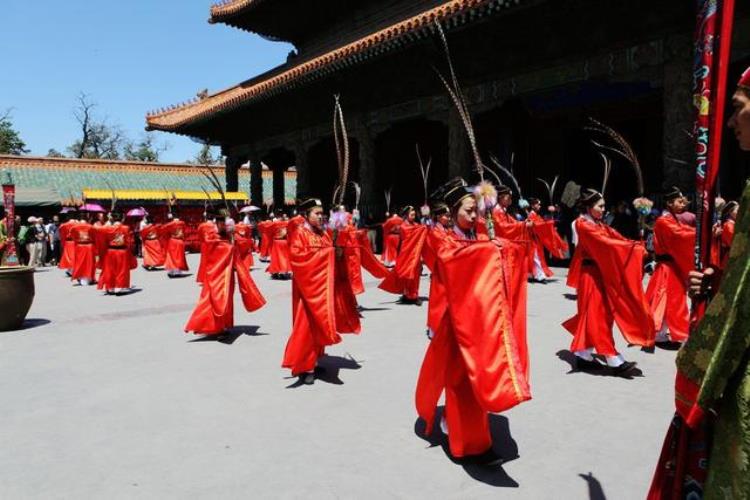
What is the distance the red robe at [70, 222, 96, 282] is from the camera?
474 inches

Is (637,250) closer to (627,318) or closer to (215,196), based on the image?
(627,318)

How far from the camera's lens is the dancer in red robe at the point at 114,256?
412 inches

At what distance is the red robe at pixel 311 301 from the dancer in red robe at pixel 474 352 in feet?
4.86

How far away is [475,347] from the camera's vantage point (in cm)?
285

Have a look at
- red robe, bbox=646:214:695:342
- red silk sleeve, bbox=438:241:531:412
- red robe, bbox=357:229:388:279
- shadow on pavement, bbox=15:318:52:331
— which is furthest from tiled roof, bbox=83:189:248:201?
red silk sleeve, bbox=438:241:531:412

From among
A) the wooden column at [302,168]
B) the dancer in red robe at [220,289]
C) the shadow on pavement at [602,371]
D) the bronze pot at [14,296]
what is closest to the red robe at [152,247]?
the wooden column at [302,168]

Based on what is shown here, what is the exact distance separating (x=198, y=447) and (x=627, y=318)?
3472 mm

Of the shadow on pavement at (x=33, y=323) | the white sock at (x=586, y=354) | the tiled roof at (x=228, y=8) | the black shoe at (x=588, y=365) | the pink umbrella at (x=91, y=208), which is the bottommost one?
the shadow on pavement at (x=33, y=323)

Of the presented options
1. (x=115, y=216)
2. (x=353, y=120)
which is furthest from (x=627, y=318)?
(x=353, y=120)

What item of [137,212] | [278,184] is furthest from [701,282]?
[278,184]

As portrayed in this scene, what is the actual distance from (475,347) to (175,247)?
37.5 feet

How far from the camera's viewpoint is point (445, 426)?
327 cm

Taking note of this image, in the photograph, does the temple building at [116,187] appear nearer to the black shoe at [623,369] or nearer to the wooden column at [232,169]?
the wooden column at [232,169]

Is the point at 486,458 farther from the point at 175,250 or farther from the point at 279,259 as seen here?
the point at 175,250
